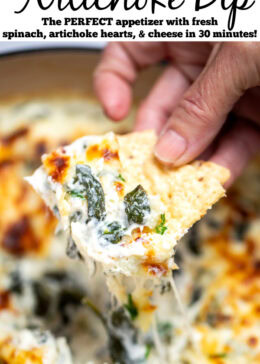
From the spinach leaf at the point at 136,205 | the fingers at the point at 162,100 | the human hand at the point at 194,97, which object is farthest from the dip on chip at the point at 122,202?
the fingers at the point at 162,100

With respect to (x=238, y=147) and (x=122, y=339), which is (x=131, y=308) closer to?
(x=122, y=339)

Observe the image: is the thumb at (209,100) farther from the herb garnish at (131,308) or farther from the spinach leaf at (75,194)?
the herb garnish at (131,308)

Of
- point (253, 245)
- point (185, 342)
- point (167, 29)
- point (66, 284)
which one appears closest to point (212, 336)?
point (185, 342)

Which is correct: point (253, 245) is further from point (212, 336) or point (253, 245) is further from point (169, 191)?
point (169, 191)

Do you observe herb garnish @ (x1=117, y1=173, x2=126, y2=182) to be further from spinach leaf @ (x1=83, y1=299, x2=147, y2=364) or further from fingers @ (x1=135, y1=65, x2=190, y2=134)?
fingers @ (x1=135, y1=65, x2=190, y2=134)

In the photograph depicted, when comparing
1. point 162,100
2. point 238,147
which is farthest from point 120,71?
point 238,147

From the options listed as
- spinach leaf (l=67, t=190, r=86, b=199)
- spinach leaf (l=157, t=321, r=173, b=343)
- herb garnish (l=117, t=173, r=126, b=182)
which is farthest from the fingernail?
spinach leaf (l=157, t=321, r=173, b=343)
